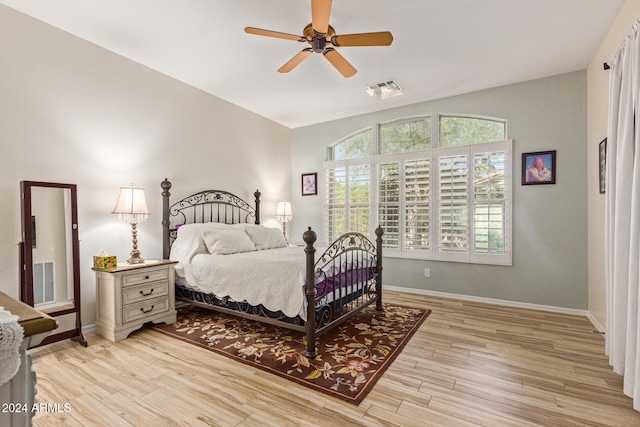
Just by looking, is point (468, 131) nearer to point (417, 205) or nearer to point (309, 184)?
point (417, 205)

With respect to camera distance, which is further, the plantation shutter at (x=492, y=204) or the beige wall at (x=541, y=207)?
the plantation shutter at (x=492, y=204)

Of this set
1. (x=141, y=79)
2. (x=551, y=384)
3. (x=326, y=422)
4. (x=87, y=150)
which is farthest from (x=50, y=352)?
(x=551, y=384)

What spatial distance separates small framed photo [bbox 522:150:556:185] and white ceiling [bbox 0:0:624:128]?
39.2 inches

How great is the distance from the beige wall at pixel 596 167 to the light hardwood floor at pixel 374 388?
1.89ft

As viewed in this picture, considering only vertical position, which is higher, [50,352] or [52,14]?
[52,14]

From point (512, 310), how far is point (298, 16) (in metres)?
4.16

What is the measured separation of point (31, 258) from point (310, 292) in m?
2.48

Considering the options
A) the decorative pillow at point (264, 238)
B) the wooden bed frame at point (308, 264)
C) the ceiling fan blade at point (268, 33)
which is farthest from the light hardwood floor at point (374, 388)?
the ceiling fan blade at point (268, 33)

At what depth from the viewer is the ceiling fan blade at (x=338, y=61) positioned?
2.68 m

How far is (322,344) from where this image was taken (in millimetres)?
2850

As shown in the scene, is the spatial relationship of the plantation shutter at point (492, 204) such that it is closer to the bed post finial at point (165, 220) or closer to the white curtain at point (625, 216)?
the white curtain at point (625, 216)

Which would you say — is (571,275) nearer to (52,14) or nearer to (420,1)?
(420,1)

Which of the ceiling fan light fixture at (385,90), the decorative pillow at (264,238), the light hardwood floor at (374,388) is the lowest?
the light hardwood floor at (374,388)

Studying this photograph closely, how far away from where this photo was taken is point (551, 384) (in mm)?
2193
